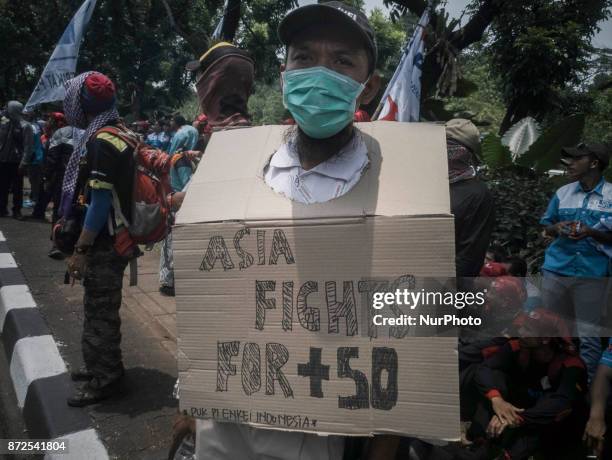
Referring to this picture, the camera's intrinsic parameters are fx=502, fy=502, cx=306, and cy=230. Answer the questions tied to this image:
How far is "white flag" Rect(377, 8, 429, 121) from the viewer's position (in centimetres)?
350

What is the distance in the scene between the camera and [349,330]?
1.11m

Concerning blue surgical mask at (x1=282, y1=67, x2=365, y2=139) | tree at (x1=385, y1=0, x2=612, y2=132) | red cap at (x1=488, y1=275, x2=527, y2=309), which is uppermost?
tree at (x1=385, y1=0, x2=612, y2=132)

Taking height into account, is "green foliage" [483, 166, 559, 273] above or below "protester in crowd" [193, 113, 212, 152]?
below

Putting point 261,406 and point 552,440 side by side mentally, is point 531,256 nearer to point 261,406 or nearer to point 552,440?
point 552,440

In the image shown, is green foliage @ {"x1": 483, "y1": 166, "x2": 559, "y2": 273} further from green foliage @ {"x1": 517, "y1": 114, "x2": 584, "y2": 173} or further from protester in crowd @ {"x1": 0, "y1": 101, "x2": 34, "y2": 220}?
protester in crowd @ {"x1": 0, "y1": 101, "x2": 34, "y2": 220}

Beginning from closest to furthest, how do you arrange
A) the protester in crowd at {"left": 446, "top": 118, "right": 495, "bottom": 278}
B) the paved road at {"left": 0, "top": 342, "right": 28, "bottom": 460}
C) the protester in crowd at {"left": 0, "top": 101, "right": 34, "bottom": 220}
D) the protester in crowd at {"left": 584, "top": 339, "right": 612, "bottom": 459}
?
the protester in crowd at {"left": 446, "top": 118, "right": 495, "bottom": 278}
the protester in crowd at {"left": 584, "top": 339, "right": 612, "bottom": 459}
the paved road at {"left": 0, "top": 342, "right": 28, "bottom": 460}
the protester in crowd at {"left": 0, "top": 101, "right": 34, "bottom": 220}

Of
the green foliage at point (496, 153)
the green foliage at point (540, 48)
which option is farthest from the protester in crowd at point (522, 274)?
the green foliage at point (540, 48)

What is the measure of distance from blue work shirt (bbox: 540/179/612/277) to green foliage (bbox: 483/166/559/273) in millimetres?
1036

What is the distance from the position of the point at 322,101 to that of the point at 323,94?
0.06 ft

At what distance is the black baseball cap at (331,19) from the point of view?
1.27 metres

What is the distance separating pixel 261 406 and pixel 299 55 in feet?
2.98

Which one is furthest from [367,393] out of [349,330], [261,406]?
[261,406]

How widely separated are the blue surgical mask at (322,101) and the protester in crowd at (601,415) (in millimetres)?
1724

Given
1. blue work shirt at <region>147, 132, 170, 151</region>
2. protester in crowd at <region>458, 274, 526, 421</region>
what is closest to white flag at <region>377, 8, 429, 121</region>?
protester in crowd at <region>458, 274, 526, 421</region>
